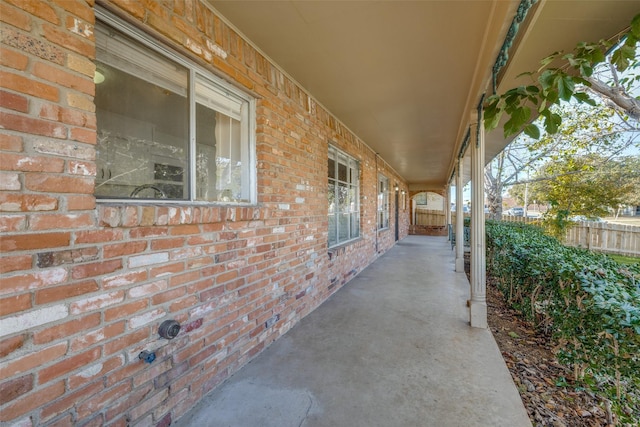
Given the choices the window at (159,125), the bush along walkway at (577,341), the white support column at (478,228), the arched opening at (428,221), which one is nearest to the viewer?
the window at (159,125)

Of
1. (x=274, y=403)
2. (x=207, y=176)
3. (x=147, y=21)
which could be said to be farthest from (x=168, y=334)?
(x=147, y=21)

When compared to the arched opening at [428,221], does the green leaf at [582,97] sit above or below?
above

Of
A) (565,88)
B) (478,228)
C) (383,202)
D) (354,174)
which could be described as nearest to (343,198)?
(354,174)

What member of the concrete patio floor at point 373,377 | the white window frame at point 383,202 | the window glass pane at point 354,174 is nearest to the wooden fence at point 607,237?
the white window frame at point 383,202

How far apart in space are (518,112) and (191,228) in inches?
83.0

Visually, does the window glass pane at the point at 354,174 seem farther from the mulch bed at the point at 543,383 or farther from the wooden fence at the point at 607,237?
the wooden fence at the point at 607,237

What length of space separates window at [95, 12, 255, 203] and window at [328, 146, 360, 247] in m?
2.24

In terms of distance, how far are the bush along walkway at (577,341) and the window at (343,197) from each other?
8.14 ft

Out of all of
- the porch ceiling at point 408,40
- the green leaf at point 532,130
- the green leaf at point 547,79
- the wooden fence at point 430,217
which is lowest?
the wooden fence at point 430,217

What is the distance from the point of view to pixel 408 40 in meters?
2.21

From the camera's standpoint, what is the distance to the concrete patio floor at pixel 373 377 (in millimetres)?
1745

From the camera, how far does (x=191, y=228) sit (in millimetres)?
1788

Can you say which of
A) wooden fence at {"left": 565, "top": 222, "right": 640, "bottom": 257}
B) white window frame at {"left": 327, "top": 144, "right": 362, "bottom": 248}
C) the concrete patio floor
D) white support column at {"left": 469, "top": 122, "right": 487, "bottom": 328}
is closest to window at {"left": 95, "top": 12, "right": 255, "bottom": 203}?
the concrete patio floor

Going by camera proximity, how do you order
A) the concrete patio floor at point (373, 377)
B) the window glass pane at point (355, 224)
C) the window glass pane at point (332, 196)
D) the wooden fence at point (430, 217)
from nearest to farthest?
the concrete patio floor at point (373, 377), the window glass pane at point (332, 196), the window glass pane at point (355, 224), the wooden fence at point (430, 217)
